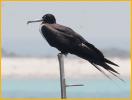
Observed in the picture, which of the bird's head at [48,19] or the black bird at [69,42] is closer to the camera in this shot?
the black bird at [69,42]

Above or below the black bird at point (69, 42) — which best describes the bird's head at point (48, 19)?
above

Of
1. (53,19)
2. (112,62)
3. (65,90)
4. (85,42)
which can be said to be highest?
(53,19)

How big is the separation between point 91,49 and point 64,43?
0.37 metres

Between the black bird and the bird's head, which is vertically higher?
the bird's head

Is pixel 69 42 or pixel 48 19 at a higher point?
pixel 48 19

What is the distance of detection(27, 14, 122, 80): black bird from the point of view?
4039 mm

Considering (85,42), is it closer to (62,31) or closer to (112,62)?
(62,31)

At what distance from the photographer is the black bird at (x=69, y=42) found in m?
4.04

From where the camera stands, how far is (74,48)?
14.5 ft

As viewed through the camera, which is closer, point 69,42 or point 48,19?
point 69,42

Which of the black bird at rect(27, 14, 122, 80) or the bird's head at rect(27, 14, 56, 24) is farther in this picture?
the bird's head at rect(27, 14, 56, 24)

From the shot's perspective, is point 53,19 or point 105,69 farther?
point 53,19

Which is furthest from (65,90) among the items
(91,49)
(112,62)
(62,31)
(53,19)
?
(53,19)

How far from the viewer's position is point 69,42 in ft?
14.7
